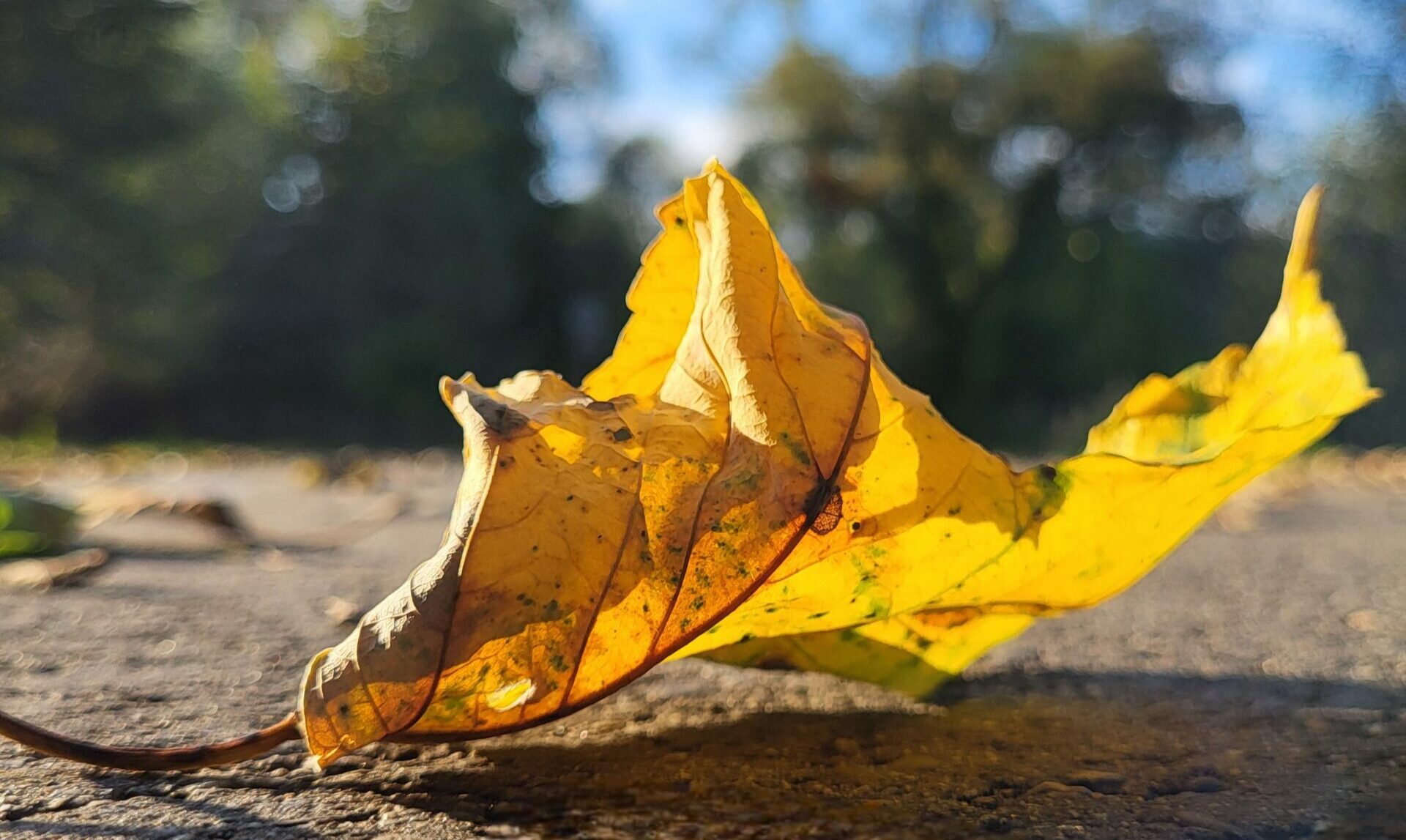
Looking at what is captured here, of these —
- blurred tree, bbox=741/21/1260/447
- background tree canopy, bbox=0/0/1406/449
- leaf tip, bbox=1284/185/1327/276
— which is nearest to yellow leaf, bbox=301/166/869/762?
leaf tip, bbox=1284/185/1327/276

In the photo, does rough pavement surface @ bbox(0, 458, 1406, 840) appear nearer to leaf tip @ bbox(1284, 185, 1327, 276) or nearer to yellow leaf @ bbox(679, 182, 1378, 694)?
yellow leaf @ bbox(679, 182, 1378, 694)

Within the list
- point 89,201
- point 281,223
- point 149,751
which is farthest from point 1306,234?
point 281,223

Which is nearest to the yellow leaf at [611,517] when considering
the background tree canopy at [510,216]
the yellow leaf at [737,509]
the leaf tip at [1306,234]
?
the yellow leaf at [737,509]

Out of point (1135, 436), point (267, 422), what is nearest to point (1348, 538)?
point (1135, 436)

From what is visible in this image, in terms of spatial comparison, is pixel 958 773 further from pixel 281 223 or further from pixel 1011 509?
pixel 281 223

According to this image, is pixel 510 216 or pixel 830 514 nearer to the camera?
pixel 830 514

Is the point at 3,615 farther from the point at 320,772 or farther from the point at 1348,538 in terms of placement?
the point at 1348,538
